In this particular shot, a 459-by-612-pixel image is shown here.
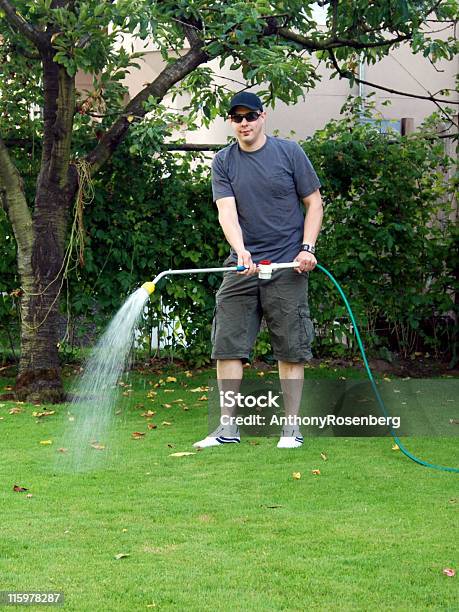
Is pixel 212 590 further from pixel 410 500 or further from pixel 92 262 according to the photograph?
pixel 92 262

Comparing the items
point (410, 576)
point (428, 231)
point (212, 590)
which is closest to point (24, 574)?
point (212, 590)

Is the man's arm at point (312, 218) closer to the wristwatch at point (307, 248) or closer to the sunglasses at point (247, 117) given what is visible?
the wristwatch at point (307, 248)

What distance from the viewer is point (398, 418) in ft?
20.9

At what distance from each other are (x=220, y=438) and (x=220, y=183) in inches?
54.4

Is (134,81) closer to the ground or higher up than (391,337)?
higher up

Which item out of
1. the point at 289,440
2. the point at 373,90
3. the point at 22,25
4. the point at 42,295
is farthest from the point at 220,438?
the point at 373,90

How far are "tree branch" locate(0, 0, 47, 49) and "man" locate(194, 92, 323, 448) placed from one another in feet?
6.42

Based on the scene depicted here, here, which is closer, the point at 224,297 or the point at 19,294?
the point at 224,297

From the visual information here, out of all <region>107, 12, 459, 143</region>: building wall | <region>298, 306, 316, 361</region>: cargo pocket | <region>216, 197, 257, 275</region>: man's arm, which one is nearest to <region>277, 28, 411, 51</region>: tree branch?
<region>216, 197, 257, 275</region>: man's arm

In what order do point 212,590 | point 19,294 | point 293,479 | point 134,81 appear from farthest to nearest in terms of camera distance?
point 134,81 → point 19,294 → point 293,479 → point 212,590

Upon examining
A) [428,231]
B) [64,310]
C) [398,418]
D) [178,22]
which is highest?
[178,22]

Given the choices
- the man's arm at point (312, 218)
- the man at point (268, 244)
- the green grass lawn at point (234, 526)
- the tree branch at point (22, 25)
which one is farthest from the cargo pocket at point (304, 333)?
the tree branch at point (22, 25)

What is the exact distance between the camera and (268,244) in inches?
213

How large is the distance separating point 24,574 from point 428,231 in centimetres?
608
